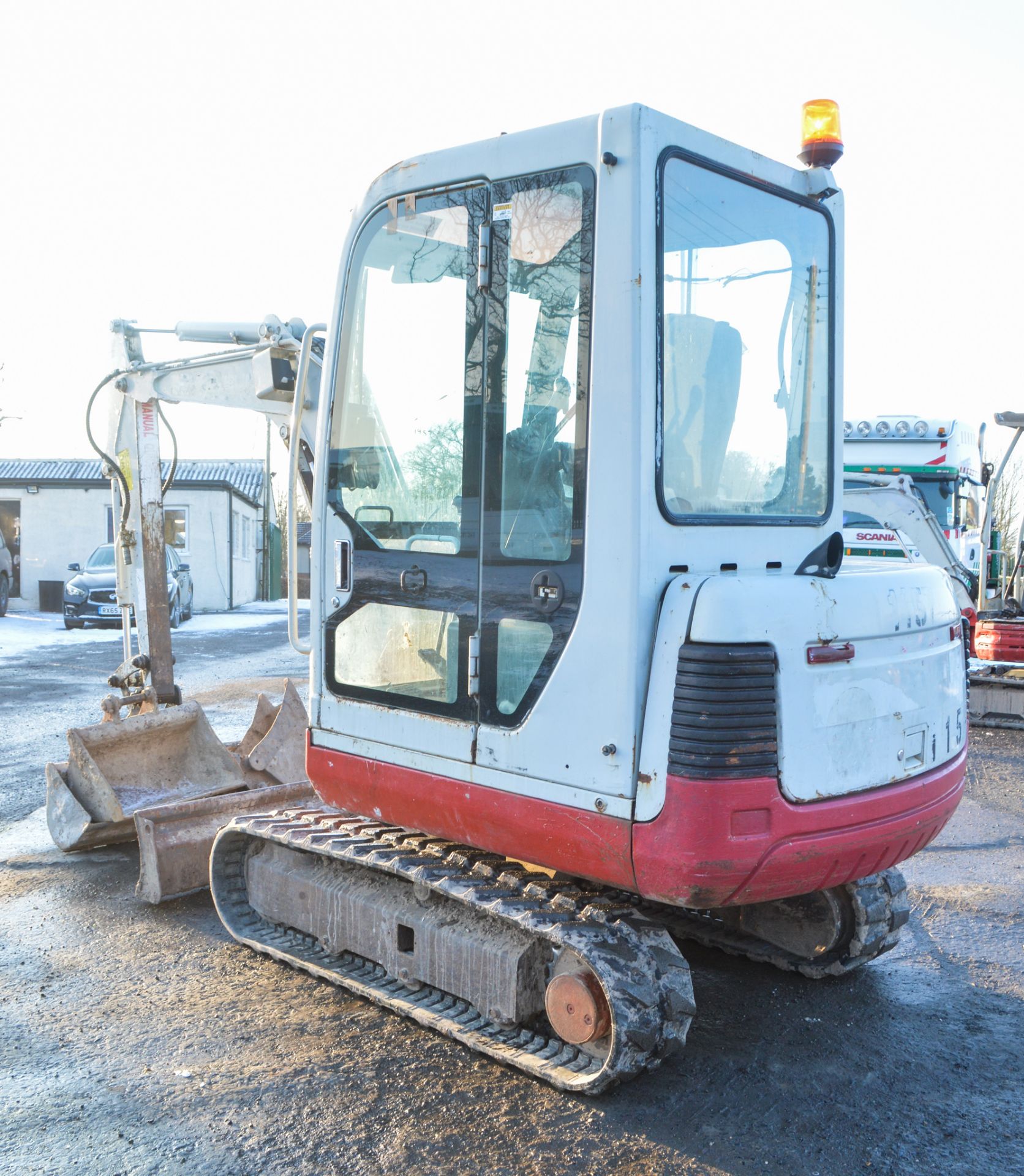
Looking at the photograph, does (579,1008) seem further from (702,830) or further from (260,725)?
(260,725)

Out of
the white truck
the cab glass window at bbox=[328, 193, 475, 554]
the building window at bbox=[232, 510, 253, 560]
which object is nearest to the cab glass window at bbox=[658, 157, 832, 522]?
the cab glass window at bbox=[328, 193, 475, 554]

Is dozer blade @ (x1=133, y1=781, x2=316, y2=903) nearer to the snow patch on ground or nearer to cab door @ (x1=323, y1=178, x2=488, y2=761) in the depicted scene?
cab door @ (x1=323, y1=178, x2=488, y2=761)

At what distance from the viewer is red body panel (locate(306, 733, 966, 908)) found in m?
3.07

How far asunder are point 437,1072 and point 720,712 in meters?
1.58

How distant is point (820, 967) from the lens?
4.36 m

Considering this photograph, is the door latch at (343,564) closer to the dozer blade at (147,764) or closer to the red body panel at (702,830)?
the red body panel at (702,830)

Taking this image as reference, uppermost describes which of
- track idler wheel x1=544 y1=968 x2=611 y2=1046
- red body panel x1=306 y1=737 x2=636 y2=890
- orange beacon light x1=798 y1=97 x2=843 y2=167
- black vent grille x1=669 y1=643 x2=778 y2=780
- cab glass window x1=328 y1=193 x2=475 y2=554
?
orange beacon light x1=798 y1=97 x2=843 y2=167

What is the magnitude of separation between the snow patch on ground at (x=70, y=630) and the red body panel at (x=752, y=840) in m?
13.4

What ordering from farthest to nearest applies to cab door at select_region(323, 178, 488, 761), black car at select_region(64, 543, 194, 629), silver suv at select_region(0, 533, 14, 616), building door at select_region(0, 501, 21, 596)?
building door at select_region(0, 501, 21, 596) → silver suv at select_region(0, 533, 14, 616) → black car at select_region(64, 543, 194, 629) → cab door at select_region(323, 178, 488, 761)

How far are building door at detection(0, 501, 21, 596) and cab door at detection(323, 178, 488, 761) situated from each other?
91.3ft

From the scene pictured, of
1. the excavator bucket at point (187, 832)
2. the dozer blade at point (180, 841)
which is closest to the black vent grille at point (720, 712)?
the excavator bucket at point (187, 832)

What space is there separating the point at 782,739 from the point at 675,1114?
1212mm

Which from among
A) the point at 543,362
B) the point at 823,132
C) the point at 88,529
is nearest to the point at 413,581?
the point at 543,362

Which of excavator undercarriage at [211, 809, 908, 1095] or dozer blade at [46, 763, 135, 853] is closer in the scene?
excavator undercarriage at [211, 809, 908, 1095]
